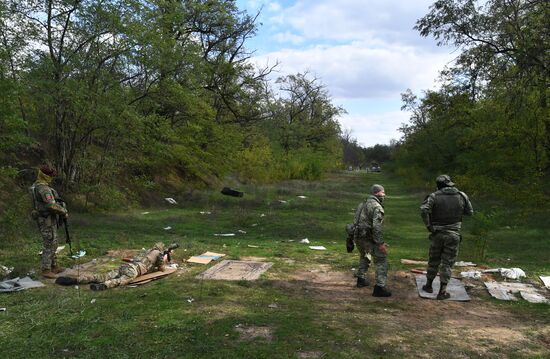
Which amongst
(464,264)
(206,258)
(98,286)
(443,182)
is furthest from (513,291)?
(98,286)

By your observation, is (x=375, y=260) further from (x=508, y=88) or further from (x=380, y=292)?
(x=508, y=88)

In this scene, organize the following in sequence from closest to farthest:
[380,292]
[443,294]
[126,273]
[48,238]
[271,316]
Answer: [271,316]
[443,294]
[380,292]
[126,273]
[48,238]

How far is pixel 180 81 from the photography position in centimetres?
1928

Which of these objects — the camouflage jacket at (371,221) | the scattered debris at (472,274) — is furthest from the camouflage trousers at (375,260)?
the scattered debris at (472,274)

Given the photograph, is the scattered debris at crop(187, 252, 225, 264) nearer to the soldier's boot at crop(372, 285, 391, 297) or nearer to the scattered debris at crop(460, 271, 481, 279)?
the soldier's boot at crop(372, 285, 391, 297)

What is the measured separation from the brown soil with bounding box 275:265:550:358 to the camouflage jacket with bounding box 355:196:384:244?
880mm

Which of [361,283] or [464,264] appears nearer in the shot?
[361,283]

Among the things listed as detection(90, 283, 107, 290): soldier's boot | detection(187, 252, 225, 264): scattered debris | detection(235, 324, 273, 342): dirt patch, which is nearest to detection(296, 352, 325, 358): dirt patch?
detection(235, 324, 273, 342): dirt patch

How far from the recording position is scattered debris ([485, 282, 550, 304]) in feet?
22.8

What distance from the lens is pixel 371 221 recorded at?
7281 mm

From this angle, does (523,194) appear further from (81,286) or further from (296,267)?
(81,286)

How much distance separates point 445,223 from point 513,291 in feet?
5.36

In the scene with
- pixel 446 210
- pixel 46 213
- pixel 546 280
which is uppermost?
pixel 446 210

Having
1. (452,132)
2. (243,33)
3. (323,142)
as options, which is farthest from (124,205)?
(323,142)
